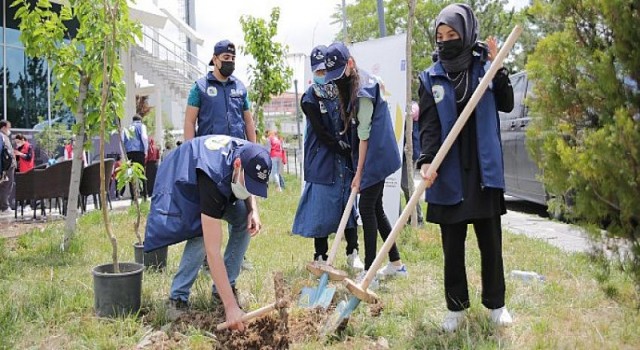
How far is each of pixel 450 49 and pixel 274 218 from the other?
5.38 m

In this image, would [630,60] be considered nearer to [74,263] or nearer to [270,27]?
[74,263]

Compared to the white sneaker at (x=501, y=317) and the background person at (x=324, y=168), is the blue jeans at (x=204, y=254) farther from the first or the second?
Answer: the white sneaker at (x=501, y=317)

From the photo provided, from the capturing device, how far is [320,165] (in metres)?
4.35

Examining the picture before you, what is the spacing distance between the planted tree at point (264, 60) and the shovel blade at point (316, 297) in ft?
23.9

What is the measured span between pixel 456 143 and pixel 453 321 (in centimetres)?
94

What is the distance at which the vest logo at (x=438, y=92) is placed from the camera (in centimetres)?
299

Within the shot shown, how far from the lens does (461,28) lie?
9.41 ft

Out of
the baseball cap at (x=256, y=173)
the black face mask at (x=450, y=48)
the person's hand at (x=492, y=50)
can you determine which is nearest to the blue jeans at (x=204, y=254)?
the baseball cap at (x=256, y=173)

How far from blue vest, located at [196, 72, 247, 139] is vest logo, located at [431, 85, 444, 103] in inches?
72.9

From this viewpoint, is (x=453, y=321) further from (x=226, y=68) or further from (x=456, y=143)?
(x=226, y=68)

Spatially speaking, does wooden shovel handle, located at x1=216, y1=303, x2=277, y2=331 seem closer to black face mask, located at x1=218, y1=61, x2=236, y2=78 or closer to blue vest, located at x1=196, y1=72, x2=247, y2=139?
blue vest, located at x1=196, y1=72, x2=247, y2=139

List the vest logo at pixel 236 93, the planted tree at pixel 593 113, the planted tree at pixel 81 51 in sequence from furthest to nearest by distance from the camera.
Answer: the planted tree at pixel 81 51
the vest logo at pixel 236 93
the planted tree at pixel 593 113

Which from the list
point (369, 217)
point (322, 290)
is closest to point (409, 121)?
point (369, 217)

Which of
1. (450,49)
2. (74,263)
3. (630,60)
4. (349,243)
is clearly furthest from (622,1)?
(74,263)
